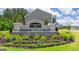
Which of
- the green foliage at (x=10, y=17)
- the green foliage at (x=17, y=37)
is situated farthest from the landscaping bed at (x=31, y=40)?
the green foliage at (x=10, y=17)

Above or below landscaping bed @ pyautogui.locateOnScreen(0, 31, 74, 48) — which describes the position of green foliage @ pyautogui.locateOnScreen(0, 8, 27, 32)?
above

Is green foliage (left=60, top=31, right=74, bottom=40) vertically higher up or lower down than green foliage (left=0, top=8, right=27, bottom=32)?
lower down

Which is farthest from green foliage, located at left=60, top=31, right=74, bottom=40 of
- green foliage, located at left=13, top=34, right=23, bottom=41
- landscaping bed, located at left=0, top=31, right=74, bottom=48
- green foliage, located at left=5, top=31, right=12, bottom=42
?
green foliage, located at left=5, top=31, right=12, bottom=42

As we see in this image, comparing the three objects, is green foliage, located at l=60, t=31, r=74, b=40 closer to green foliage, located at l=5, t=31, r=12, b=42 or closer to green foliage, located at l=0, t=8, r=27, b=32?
green foliage, located at l=0, t=8, r=27, b=32

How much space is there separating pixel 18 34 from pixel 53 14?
1.84 feet

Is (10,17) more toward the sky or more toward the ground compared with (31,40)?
more toward the sky

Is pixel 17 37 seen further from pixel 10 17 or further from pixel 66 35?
pixel 66 35

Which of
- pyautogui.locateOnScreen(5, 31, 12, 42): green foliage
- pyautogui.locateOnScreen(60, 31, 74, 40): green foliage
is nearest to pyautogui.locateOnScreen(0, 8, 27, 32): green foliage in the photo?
pyautogui.locateOnScreen(5, 31, 12, 42): green foliage

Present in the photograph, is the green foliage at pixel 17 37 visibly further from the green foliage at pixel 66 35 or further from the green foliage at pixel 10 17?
the green foliage at pixel 66 35

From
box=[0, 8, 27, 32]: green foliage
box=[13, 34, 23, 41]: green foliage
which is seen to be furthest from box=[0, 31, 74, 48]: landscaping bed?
box=[0, 8, 27, 32]: green foliage

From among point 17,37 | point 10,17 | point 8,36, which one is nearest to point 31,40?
point 17,37

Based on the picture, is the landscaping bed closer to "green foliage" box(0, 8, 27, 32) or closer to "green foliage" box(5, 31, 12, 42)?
"green foliage" box(5, 31, 12, 42)
